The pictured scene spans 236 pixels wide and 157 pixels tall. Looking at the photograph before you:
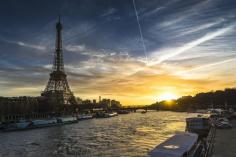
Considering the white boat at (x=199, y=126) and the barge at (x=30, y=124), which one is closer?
the white boat at (x=199, y=126)

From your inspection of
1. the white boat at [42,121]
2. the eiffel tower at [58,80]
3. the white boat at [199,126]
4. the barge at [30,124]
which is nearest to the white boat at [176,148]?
the white boat at [199,126]

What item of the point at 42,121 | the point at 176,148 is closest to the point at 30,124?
the point at 42,121

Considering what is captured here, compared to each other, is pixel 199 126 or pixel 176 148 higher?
pixel 199 126

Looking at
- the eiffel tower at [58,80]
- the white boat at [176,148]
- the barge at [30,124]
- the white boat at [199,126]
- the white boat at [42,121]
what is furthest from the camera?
the eiffel tower at [58,80]

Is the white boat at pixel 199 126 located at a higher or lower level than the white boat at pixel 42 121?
lower

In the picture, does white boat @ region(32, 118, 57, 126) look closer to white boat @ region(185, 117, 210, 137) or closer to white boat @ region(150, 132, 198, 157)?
white boat @ region(185, 117, 210, 137)

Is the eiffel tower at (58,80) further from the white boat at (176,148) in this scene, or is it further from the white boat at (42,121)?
the white boat at (176,148)

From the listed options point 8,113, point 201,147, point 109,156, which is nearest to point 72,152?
point 109,156

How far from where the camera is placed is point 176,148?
2627 cm

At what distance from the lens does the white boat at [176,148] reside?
80.5ft

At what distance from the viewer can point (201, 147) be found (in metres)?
35.0

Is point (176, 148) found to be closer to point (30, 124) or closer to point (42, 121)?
point (30, 124)

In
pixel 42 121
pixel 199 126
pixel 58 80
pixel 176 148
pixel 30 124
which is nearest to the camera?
pixel 176 148

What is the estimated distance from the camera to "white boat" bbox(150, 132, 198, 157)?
24547 mm
